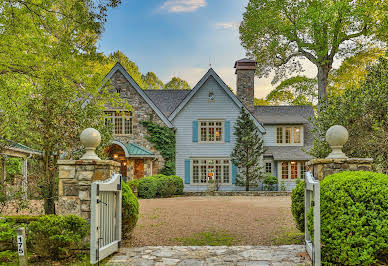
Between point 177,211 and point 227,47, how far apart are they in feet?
65.6

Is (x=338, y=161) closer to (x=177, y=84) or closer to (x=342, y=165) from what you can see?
(x=342, y=165)

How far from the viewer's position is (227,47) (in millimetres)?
28969

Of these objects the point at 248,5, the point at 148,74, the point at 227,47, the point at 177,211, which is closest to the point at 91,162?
the point at 177,211

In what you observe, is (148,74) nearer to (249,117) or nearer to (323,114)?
(249,117)

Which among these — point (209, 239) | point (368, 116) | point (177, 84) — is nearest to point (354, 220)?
point (209, 239)

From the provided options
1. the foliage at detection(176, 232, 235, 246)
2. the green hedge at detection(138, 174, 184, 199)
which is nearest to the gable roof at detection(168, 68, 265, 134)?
the green hedge at detection(138, 174, 184, 199)

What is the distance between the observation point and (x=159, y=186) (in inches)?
703

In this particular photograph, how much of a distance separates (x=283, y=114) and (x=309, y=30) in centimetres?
724

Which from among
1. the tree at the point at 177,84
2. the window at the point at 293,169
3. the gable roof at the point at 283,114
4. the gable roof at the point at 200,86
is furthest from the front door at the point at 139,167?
the tree at the point at 177,84

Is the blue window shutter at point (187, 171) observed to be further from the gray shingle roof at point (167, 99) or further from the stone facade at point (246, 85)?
the stone facade at point (246, 85)

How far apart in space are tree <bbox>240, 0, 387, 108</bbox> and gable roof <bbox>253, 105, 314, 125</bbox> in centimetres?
287

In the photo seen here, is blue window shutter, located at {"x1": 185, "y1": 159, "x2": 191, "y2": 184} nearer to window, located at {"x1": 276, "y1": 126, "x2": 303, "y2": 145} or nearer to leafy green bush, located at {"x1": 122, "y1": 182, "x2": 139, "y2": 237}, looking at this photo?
window, located at {"x1": 276, "y1": 126, "x2": 303, "y2": 145}

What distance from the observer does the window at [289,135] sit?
76.3 feet

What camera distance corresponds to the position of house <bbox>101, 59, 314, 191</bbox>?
20391mm
